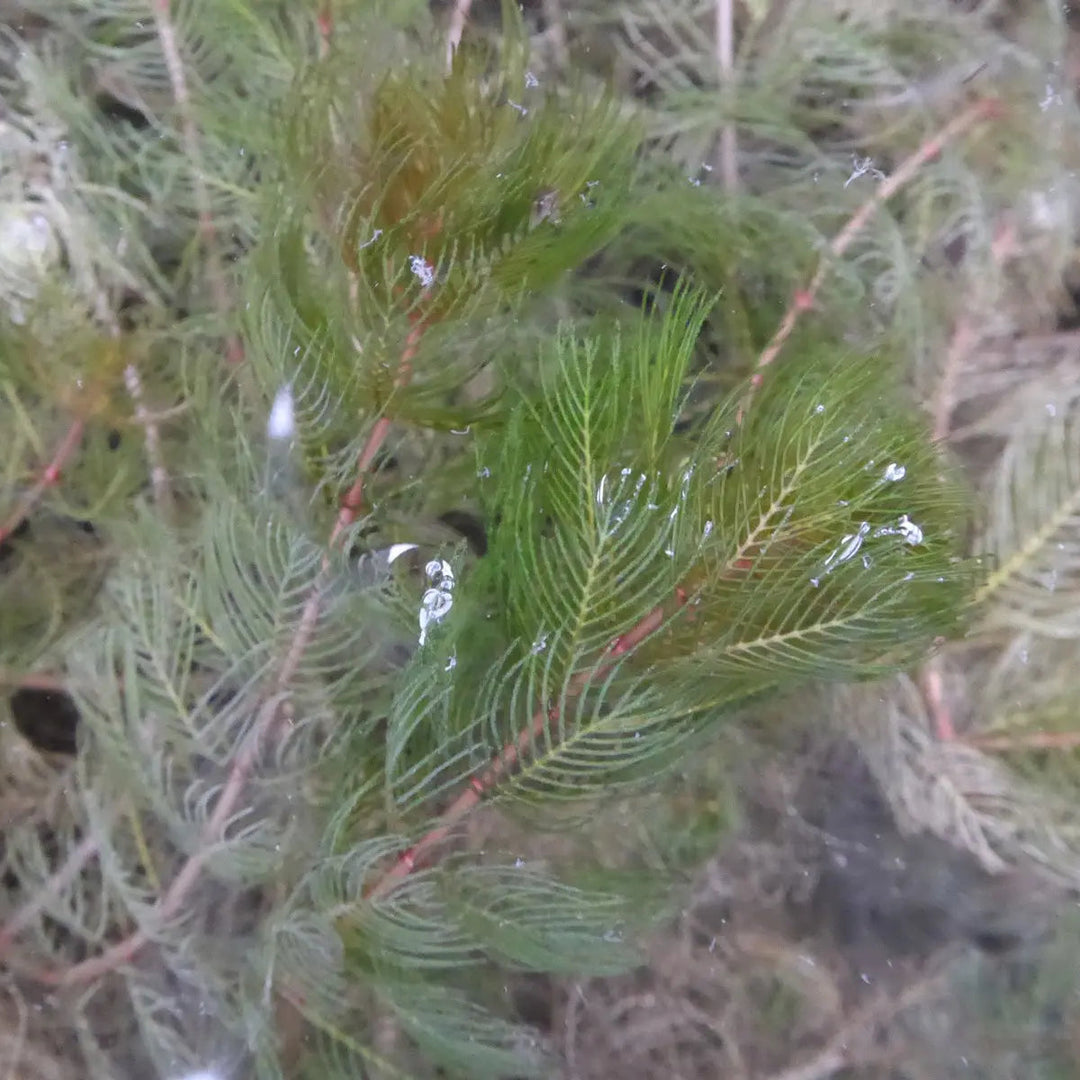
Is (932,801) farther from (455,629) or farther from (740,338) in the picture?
(455,629)

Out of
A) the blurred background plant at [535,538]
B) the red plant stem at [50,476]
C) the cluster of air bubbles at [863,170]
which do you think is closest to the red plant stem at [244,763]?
the blurred background plant at [535,538]

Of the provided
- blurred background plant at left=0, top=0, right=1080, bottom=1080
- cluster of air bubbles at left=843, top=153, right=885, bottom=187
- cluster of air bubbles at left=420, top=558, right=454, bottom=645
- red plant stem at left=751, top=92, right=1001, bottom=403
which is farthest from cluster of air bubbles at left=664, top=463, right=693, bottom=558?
cluster of air bubbles at left=843, top=153, right=885, bottom=187

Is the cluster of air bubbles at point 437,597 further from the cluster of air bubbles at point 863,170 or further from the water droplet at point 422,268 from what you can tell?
the cluster of air bubbles at point 863,170

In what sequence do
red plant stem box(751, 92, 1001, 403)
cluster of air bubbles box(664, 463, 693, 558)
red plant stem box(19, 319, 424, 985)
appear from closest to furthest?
cluster of air bubbles box(664, 463, 693, 558), red plant stem box(19, 319, 424, 985), red plant stem box(751, 92, 1001, 403)

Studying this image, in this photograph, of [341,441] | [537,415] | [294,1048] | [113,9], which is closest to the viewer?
[537,415]

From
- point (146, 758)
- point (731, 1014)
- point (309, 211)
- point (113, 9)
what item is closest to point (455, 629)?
point (309, 211)

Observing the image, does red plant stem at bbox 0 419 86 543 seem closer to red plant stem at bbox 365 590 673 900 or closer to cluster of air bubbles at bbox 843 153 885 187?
red plant stem at bbox 365 590 673 900
